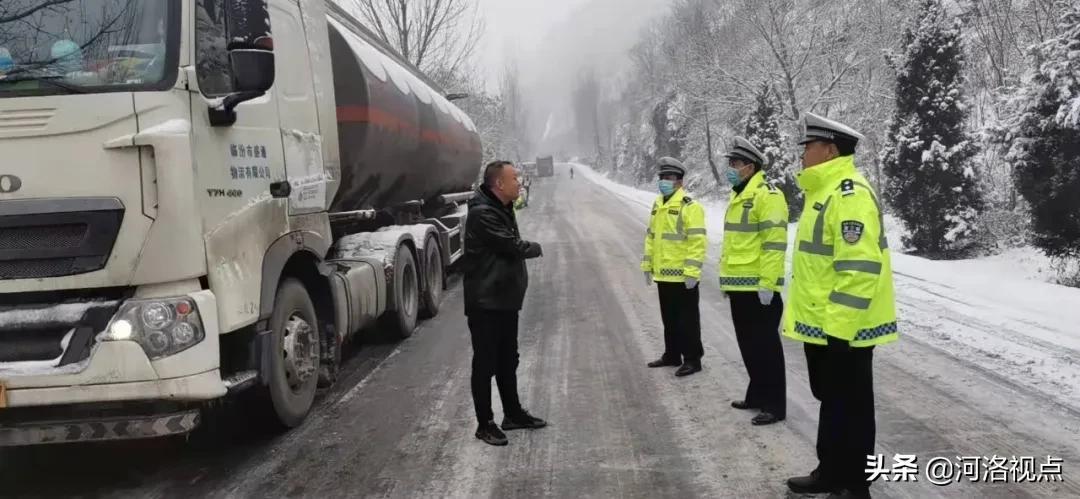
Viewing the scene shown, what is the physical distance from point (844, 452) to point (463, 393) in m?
2.95

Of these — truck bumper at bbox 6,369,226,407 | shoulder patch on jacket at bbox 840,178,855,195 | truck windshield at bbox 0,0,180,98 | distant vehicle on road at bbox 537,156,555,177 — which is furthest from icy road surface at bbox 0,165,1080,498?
distant vehicle on road at bbox 537,156,555,177

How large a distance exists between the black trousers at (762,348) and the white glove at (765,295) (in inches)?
5.1

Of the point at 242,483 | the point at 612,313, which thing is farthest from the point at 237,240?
the point at 612,313

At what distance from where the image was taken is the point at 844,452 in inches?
136

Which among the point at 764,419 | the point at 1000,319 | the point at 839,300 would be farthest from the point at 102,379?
the point at 1000,319

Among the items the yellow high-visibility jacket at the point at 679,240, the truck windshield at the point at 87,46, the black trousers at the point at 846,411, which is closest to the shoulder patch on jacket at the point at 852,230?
the black trousers at the point at 846,411

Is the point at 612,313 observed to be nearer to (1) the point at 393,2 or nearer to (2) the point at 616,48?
(1) the point at 393,2

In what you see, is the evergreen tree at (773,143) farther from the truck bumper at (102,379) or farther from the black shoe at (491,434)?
the truck bumper at (102,379)

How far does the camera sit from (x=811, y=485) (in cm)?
357

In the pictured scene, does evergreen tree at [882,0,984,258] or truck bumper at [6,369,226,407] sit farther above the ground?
evergreen tree at [882,0,984,258]

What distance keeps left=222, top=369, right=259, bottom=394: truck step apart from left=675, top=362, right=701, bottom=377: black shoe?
3265 mm

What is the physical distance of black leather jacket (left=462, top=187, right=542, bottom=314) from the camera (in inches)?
173

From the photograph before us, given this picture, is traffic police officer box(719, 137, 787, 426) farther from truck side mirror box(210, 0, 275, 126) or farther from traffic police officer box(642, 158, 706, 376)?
truck side mirror box(210, 0, 275, 126)

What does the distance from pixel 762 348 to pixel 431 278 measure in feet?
16.7
